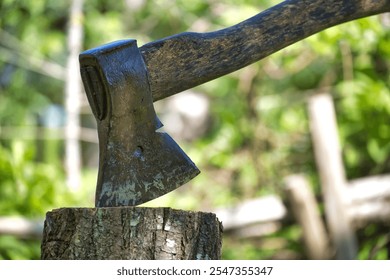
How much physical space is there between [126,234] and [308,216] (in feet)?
9.13

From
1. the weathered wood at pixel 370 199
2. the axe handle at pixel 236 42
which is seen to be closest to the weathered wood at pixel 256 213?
the weathered wood at pixel 370 199

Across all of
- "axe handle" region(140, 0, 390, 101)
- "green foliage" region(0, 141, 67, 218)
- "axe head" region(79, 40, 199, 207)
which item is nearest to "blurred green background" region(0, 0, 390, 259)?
"green foliage" region(0, 141, 67, 218)

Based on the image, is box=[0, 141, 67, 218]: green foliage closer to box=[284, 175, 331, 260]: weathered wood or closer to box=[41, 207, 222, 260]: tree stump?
box=[284, 175, 331, 260]: weathered wood

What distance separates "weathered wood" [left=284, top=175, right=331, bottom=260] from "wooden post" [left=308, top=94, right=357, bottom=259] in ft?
0.31

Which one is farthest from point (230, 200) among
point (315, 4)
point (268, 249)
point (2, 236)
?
point (315, 4)

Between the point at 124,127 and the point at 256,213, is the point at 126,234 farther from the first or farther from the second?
the point at 256,213

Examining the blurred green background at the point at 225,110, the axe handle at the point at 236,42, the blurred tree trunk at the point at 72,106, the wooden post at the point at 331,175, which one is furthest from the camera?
the blurred tree trunk at the point at 72,106

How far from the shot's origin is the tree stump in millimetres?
1962

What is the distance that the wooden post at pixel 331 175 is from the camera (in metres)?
4.50

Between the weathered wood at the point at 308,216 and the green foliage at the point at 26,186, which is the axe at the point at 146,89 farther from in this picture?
the green foliage at the point at 26,186

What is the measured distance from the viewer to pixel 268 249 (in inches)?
200

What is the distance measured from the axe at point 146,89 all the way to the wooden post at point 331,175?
2.47 m
